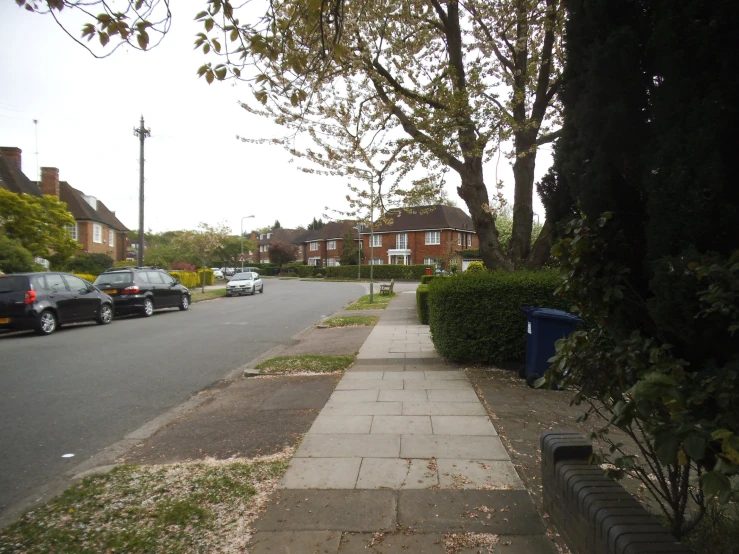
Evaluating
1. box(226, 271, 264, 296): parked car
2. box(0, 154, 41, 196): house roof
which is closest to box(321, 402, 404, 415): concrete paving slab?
box(226, 271, 264, 296): parked car

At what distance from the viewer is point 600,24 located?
8.71ft

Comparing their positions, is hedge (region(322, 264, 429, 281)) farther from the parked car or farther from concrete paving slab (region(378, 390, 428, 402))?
concrete paving slab (region(378, 390, 428, 402))

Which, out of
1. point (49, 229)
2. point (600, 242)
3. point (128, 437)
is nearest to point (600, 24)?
point (600, 242)

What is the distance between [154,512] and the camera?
336 centimetres

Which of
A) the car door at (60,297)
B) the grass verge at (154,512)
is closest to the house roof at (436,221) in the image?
the car door at (60,297)

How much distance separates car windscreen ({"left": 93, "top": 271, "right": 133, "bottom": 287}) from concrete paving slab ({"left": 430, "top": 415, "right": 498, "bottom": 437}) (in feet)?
50.8

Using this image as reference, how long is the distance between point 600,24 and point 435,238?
5556cm

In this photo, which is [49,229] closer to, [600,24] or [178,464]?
[178,464]

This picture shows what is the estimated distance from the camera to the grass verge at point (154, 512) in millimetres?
3004

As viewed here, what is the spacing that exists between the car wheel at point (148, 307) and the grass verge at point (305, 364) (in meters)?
11.0

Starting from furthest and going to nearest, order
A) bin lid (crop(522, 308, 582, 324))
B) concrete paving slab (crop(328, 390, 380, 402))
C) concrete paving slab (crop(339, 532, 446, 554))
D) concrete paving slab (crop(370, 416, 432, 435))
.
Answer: bin lid (crop(522, 308, 582, 324)), concrete paving slab (crop(328, 390, 380, 402)), concrete paving slab (crop(370, 416, 432, 435)), concrete paving slab (crop(339, 532, 446, 554))

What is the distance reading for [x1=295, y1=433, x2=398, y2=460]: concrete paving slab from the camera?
169 inches

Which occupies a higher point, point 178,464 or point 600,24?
point 600,24

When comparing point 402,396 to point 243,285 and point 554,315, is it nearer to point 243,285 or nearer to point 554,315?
point 554,315
